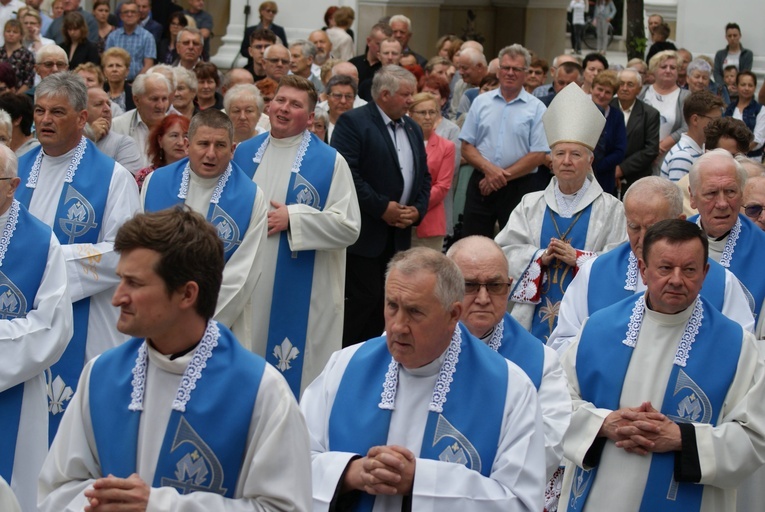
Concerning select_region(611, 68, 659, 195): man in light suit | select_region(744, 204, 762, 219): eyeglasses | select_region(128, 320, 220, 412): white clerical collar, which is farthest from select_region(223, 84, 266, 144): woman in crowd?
select_region(128, 320, 220, 412): white clerical collar

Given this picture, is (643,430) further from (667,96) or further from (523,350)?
(667,96)

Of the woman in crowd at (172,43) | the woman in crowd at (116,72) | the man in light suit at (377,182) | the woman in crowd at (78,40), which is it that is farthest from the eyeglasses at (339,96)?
the woman in crowd at (172,43)

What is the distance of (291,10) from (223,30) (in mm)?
3751

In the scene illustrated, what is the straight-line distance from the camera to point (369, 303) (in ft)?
30.0

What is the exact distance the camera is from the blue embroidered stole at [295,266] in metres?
7.90

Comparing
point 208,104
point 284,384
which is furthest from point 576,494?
point 208,104

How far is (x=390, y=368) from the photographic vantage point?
4363 millimetres

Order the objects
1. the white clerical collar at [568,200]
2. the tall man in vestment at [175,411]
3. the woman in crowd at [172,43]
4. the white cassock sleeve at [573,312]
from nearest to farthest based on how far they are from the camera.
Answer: the tall man in vestment at [175,411], the white cassock sleeve at [573,312], the white clerical collar at [568,200], the woman in crowd at [172,43]

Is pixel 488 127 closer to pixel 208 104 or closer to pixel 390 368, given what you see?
pixel 208 104

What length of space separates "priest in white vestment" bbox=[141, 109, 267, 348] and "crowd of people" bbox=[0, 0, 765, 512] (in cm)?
1

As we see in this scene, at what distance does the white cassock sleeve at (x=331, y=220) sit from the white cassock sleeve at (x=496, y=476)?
354 cm

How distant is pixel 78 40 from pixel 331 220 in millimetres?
6442

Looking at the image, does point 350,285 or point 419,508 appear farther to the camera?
point 350,285

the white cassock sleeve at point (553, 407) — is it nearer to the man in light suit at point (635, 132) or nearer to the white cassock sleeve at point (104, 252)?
the white cassock sleeve at point (104, 252)
